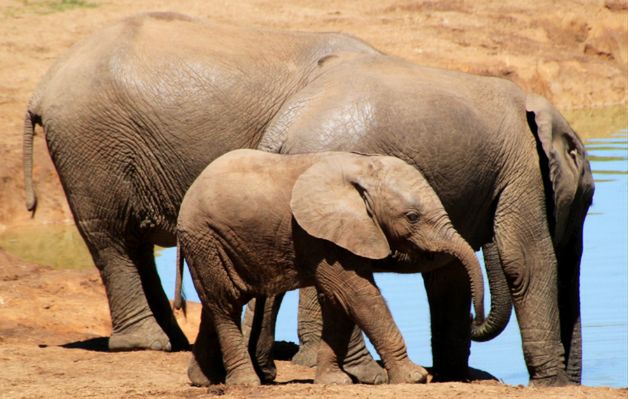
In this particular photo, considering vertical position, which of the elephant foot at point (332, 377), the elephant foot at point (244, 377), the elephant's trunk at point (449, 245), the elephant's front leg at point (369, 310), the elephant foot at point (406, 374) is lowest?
the elephant foot at point (244, 377)

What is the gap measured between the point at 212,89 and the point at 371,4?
16201 mm

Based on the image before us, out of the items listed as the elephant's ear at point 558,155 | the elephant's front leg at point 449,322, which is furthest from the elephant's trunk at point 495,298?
the elephant's ear at point 558,155

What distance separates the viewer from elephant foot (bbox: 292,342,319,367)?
344 inches

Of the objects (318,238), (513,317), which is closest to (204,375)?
(318,238)

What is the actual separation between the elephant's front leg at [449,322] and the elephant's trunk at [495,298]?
12cm

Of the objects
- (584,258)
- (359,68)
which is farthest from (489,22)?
(359,68)

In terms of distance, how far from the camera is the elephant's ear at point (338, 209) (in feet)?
22.1

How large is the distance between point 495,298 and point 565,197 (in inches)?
38.6

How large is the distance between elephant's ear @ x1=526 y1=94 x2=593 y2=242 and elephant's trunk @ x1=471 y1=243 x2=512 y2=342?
1.64 feet

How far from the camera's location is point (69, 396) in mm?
7012

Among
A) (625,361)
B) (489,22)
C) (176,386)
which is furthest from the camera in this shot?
(489,22)

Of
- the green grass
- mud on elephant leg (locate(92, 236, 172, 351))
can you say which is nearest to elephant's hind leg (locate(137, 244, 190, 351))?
mud on elephant leg (locate(92, 236, 172, 351))

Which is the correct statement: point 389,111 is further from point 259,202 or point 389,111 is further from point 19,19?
point 19,19

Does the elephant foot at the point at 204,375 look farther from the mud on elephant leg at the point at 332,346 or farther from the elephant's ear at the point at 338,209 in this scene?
the elephant's ear at the point at 338,209
